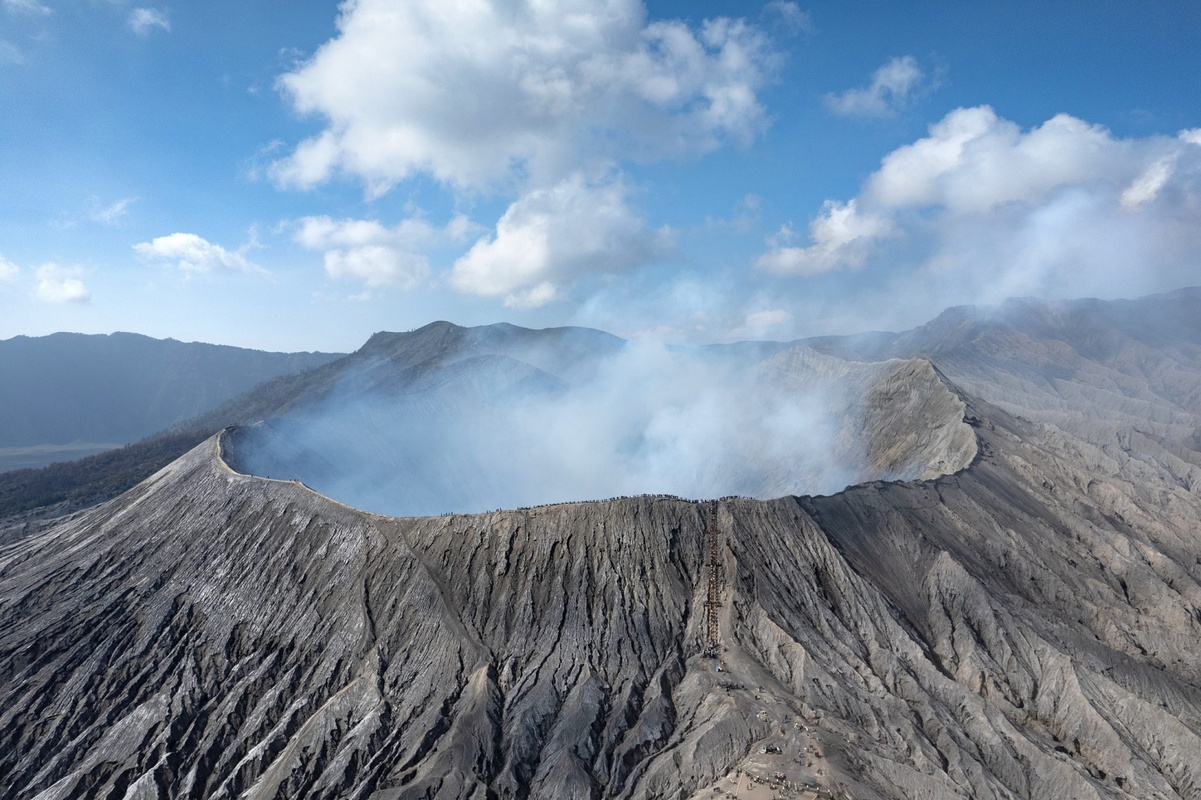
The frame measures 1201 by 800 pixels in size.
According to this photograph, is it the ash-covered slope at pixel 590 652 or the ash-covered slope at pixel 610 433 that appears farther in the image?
the ash-covered slope at pixel 610 433

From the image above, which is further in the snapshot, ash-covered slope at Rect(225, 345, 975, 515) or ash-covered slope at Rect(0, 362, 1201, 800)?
ash-covered slope at Rect(225, 345, 975, 515)

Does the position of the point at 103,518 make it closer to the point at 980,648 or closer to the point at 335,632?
the point at 335,632

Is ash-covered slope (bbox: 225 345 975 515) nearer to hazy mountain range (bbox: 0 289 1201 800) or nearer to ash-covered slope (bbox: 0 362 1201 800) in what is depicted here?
hazy mountain range (bbox: 0 289 1201 800)

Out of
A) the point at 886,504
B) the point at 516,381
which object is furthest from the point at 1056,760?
the point at 516,381

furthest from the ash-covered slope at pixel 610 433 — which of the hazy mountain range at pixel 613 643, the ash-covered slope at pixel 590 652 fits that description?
the ash-covered slope at pixel 590 652

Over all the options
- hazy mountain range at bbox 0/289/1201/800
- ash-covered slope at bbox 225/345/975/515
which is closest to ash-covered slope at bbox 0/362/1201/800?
hazy mountain range at bbox 0/289/1201/800

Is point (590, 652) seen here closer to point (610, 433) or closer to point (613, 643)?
point (613, 643)

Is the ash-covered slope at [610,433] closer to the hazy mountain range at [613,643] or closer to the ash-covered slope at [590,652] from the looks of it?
the hazy mountain range at [613,643]

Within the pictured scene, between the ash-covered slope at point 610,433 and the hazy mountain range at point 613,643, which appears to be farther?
the ash-covered slope at point 610,433
